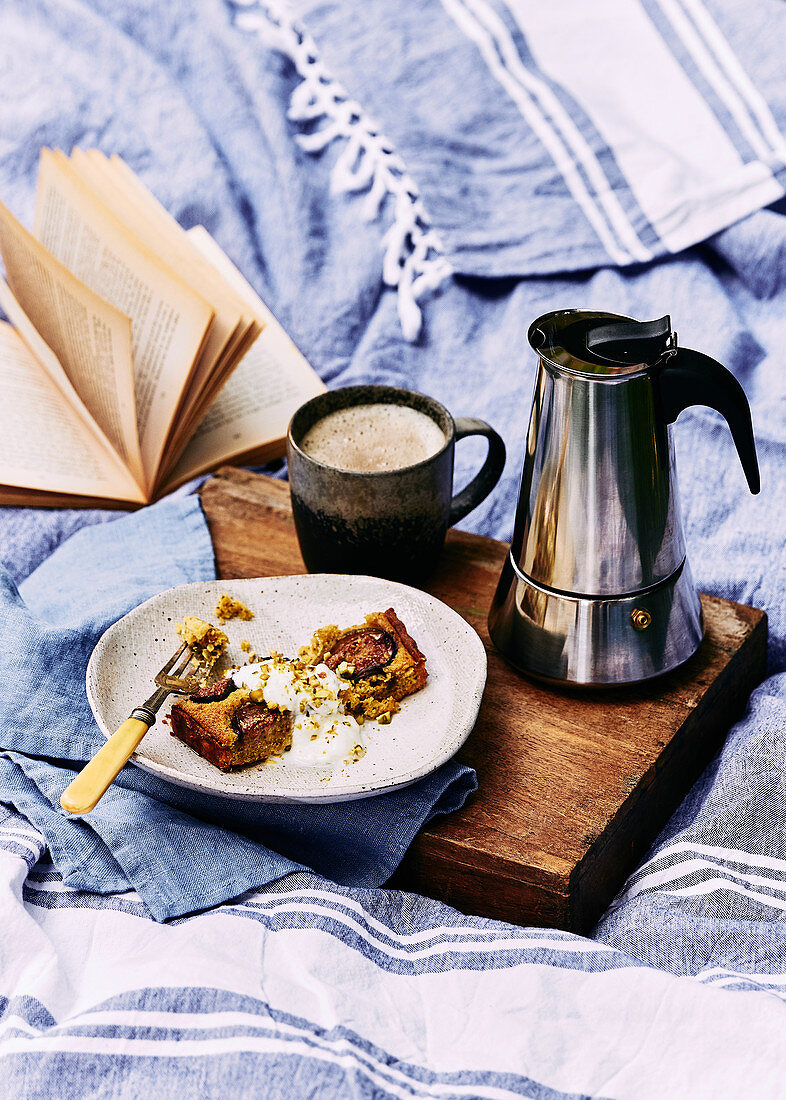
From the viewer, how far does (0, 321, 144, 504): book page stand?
97 centimetres

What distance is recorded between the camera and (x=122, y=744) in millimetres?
618

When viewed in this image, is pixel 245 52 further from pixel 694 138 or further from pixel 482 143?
pixel 694 138

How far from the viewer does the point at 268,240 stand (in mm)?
1233

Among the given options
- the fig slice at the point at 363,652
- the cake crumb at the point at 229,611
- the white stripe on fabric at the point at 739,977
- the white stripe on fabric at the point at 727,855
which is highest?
the cake crumb at the point at 229,611

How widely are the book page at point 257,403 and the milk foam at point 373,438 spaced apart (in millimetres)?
220

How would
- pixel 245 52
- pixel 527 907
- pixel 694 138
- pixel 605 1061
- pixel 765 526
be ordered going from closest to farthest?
1. pixel 605 1061
2. pixel 527 907
3. pixel 765 526
4. pixel 694 138
5. pixel 245 52

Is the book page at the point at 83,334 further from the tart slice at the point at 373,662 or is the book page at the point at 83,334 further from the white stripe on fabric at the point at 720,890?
the white stripe on fabric at the point at 720,890

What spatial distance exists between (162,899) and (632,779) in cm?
29

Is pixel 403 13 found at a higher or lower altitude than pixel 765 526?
higher

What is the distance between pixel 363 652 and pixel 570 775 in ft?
0.49

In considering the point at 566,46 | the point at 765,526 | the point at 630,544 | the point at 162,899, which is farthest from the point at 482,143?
the point at 162,899

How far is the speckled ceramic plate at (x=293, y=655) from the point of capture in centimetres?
63

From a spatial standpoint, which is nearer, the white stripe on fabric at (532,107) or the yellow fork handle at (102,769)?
the yellow fork handle at (102,769)

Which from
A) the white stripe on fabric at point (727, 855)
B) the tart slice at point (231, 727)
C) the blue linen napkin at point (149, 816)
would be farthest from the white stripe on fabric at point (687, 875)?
the tart slice at point (231, 727)
